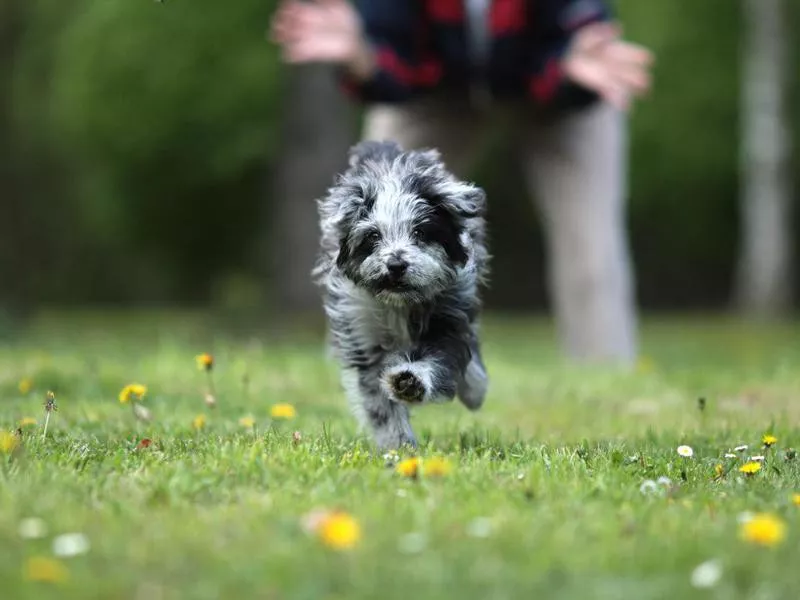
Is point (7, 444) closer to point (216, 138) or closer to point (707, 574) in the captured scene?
point (707, 574)

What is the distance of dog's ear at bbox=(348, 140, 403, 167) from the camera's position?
4738mm

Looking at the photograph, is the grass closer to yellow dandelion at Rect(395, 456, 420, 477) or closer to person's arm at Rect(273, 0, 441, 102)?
yellow dandelion at Rect(395, 456, 420, 477)

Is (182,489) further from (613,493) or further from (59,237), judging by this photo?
(59,237)

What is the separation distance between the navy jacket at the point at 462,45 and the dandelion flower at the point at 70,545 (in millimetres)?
4926

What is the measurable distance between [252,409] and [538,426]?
1329 millimetres

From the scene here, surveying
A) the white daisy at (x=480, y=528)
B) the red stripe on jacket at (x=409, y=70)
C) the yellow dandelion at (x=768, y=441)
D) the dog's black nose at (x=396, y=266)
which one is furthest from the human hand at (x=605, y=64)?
the white daisy at (x=480, y=528)

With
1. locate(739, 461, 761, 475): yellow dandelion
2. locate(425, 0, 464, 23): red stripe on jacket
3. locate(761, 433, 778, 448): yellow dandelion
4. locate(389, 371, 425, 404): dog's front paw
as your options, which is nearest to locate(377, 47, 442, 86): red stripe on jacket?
locate(425, 0, 464, 23): red stripe on jacket

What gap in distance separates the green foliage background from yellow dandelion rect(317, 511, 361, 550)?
17.6 m

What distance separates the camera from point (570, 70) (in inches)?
283

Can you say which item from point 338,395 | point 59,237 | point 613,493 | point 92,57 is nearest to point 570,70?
point 338,395

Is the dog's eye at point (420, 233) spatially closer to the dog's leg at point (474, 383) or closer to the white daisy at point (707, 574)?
the dog's leg at point (474, 383)

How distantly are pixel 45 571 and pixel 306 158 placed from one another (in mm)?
12419

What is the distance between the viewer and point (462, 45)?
7379mm

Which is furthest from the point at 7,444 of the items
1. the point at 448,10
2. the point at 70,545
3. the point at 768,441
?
the point at 448,10
